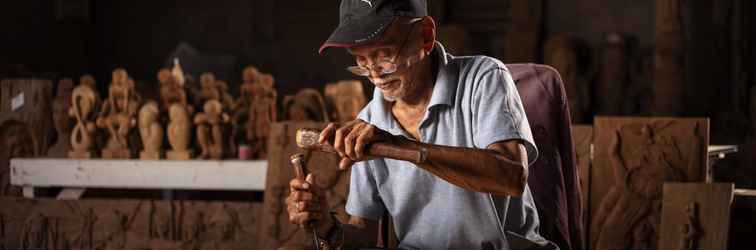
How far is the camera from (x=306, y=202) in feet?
7.03

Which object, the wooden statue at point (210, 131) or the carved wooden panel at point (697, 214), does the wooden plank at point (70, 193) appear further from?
the carved wooden panel at point (697, 214)

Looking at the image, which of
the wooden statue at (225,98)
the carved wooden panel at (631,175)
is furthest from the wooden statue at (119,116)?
the carved wooden panel at (631,175)

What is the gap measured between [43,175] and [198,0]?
4700mm

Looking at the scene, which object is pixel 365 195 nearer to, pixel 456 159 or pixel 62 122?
pixel 456 159

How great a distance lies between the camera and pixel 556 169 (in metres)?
2.47

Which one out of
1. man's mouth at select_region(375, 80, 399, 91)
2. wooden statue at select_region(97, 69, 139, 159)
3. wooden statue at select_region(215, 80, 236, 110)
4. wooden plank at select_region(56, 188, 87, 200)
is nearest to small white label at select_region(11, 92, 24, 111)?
wooden statue at select_region(97, 69, 139, 159)

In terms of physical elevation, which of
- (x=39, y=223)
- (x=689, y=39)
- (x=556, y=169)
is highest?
(x=689, y=39)

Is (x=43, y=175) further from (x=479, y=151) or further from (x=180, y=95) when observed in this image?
(x=479, y=151)

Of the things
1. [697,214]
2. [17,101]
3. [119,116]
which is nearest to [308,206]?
[697,214]

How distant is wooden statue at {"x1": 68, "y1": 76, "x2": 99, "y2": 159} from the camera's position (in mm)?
5793

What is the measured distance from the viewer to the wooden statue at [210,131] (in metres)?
5.68

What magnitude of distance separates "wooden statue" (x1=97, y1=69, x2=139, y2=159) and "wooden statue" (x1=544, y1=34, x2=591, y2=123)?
4131 mm

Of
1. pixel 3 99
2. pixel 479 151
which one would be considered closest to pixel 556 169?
pixel 479 151

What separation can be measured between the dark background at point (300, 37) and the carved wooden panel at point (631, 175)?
286 cm
